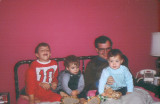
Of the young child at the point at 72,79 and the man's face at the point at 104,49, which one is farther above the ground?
the man's face at the point at 104,49

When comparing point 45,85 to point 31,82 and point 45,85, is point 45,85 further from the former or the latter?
point 31,82

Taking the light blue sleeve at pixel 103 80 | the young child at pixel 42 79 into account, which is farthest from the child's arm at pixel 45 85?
the light blue sleeve at pixel 103 80

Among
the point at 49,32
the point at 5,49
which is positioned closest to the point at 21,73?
the point at 5,49

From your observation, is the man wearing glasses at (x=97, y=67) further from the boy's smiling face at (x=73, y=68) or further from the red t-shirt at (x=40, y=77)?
the red t-shirt at (x=40, y=77)

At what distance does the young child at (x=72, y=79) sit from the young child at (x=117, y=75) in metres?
0.33

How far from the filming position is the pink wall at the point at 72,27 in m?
2.31

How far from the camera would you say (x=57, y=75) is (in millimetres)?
2266

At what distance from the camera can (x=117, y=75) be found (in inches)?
79.5

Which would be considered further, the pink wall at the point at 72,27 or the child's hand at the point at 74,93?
the pink wall at the point at 72,27

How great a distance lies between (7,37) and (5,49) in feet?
0.62

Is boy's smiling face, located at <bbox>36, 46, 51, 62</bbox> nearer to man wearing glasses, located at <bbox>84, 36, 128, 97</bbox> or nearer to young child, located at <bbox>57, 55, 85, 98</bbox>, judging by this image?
young child, located at <bbox>57, 55, 85, 98</bbox>

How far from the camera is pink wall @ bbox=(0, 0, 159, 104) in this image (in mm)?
2312

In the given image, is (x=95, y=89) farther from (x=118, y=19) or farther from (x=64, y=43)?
(x=118, y=19)

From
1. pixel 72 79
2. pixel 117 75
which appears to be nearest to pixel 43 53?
pixel 72 79
